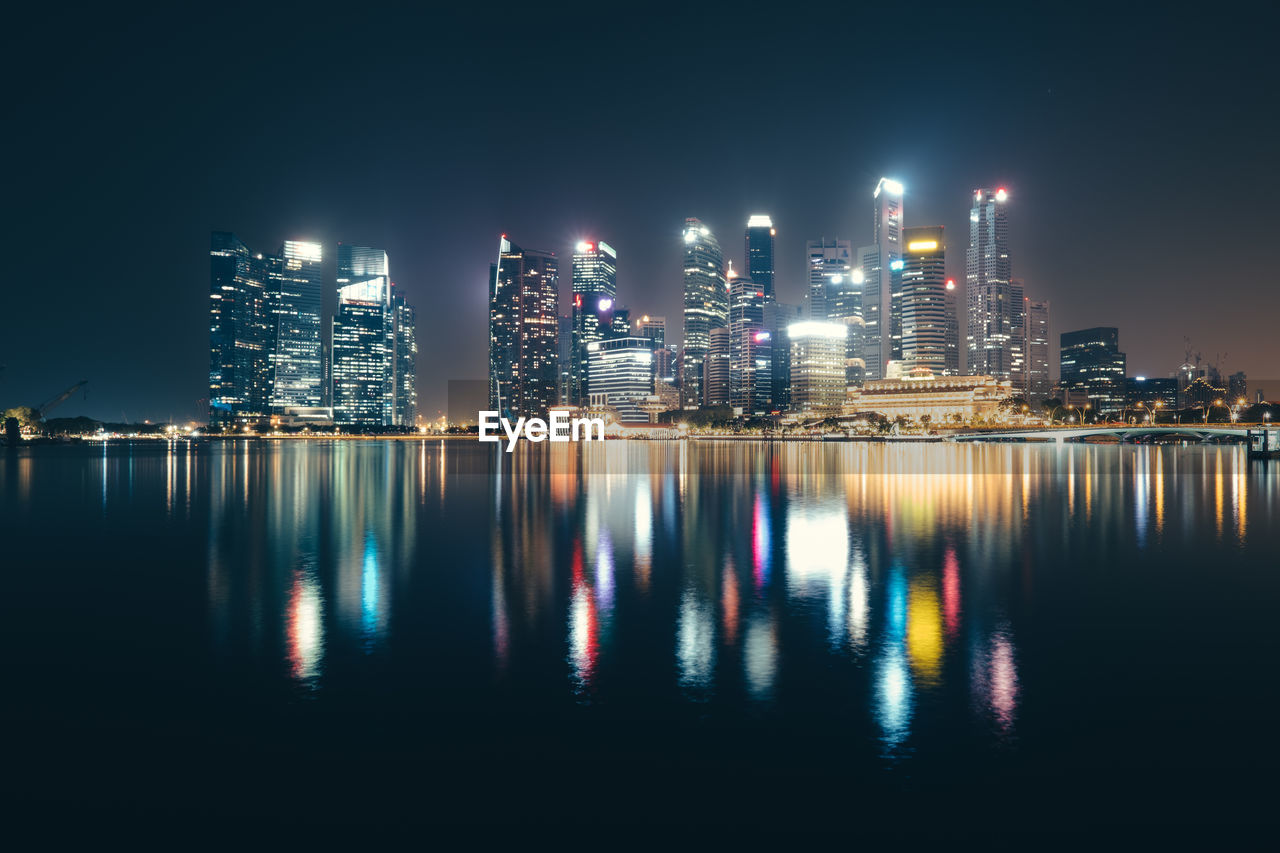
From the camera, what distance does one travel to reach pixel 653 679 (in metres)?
14.6

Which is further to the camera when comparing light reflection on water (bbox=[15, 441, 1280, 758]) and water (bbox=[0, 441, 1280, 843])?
light reflection on water (bbox=[15, 441, 1280, 758])

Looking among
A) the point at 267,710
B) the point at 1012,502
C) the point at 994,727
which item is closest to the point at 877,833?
the point at 994,727

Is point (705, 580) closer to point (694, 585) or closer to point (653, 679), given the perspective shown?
point (694, 585)

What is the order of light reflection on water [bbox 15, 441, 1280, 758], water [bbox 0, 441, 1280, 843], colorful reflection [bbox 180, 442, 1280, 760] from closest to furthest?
water [bbox 0, 441, 1280, 843]
light reflection on water [bbox 15, 441, 1280, 758]
colorful reflection [bbox 180, 442, 1280, 760]

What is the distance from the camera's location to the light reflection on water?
14.7 metres

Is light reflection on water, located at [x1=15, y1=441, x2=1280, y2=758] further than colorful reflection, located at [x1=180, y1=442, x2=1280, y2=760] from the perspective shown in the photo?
No

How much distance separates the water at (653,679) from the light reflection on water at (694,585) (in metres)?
0.14

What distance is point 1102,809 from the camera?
9.69 m

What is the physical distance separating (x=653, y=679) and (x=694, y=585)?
28.8 feet

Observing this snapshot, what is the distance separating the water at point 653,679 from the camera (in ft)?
32.7

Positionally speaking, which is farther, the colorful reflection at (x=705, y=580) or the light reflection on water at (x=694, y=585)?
the colorful reflection at (x=705, y=580)

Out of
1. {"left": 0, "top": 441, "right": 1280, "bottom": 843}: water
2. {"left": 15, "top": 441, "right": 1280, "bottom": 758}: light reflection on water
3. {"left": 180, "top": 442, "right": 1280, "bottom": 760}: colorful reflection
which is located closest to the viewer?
{"left": 0, "top": 441, "right": 1280, "bottom": 843}: water

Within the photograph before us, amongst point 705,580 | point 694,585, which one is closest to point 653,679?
point 694,585

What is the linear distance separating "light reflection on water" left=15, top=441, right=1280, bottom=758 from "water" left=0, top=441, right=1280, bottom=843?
0.47 ft
